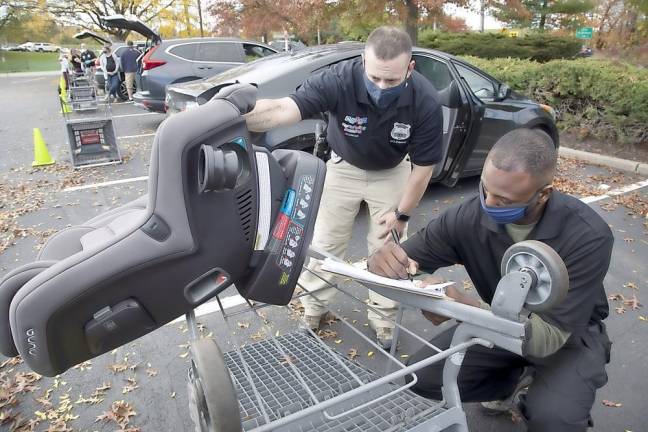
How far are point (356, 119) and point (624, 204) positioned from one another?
4.21 meters

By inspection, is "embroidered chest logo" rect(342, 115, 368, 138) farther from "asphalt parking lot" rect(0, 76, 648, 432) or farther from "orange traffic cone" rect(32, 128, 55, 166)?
"orange traffic cone" rect(32, 128, 55, 166)

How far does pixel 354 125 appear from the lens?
269 cm

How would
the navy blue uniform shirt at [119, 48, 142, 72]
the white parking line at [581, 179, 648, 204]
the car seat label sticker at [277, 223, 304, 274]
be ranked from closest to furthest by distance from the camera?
1. the car seat label sticker at [277, 223, 304, 274]
2. the white parking line at [581, 179, 648, 204]
3. the navy blue uniform shirt at [119, 48, 142, 72]

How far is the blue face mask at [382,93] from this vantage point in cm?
249

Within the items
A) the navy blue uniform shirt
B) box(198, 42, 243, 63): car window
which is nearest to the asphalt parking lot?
box(198, 42, 243, 63): car window

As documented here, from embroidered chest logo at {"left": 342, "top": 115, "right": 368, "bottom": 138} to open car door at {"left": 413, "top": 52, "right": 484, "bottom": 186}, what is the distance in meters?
2.26

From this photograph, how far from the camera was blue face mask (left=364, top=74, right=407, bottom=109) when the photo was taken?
2488 millimetres

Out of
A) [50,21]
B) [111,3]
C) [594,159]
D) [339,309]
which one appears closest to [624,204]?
[594,159]

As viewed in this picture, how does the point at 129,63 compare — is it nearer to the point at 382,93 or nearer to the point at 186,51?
the point at 186,51

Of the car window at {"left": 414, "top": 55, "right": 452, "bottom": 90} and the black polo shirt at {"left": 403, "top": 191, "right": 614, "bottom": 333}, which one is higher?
the car window at {"left": 414, "top": 55, "right": 452, "bottom": 90}

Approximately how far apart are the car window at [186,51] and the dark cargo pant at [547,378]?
361 inches

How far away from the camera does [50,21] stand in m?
32.8

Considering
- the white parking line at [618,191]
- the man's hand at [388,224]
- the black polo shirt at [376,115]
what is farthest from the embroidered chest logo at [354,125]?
the white parking line at [618,191]

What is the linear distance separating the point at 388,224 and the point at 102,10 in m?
33.9
